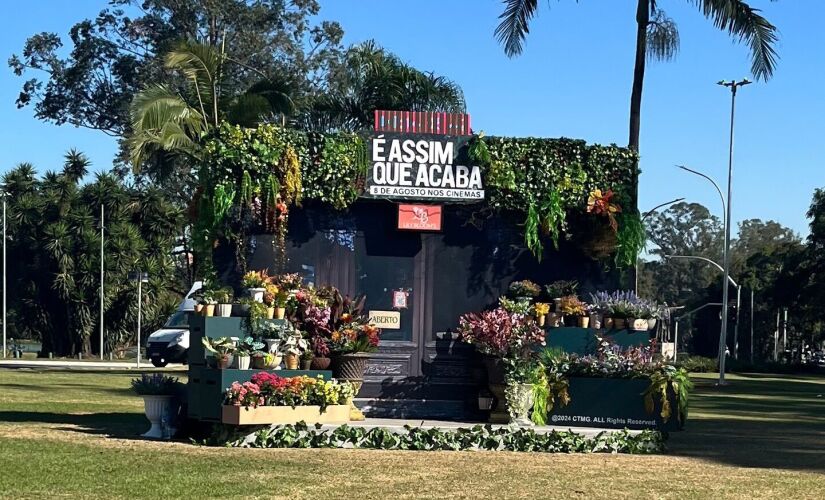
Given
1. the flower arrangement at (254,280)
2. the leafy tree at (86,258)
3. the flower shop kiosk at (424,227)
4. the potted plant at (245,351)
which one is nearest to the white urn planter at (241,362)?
the potted plant at (245,351)

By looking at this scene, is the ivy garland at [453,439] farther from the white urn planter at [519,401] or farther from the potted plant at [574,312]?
the potted plant at [574,312]

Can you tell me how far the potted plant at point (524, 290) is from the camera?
17.5 metres

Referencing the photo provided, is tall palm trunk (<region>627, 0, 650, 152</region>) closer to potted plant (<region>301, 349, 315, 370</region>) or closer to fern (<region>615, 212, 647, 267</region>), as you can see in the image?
fern (<region>615, 212, 647, 267</region>)

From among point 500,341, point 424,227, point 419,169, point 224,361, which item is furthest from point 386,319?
point 224,361

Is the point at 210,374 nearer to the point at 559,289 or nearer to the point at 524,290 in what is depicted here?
the point at 524,290

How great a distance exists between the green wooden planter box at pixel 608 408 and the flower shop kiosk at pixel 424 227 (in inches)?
22.3

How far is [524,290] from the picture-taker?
17531mm

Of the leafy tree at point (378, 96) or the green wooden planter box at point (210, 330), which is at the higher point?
the leafy tree at point (378, 96)

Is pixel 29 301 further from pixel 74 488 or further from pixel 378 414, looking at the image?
pixel 74 488

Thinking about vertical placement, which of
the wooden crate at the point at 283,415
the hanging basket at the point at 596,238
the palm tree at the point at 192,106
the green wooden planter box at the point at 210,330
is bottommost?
→ the wooden crate at the point at 283,415

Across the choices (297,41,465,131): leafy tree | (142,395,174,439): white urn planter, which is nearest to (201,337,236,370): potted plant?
(142,395,174,439): white urn planter

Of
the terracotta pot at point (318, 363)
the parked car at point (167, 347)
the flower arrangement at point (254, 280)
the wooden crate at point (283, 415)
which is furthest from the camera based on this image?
the parked car at point (167, 347)

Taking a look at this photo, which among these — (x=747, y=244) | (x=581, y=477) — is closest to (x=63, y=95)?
(x=581, y=477)

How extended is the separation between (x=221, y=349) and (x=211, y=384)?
1.42ft
